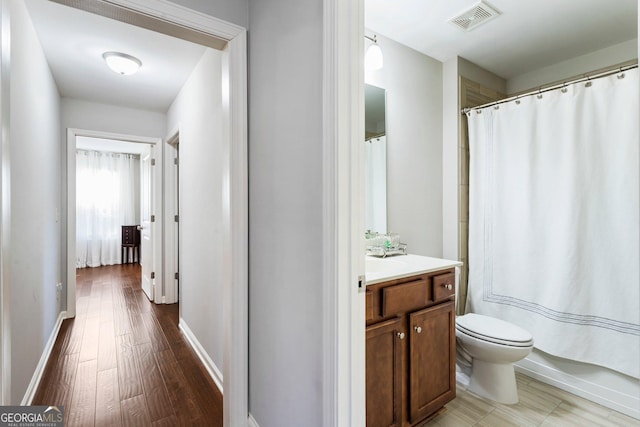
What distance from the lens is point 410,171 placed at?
7.98 ft

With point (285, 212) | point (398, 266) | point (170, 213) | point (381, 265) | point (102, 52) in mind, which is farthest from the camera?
point (170, 213)

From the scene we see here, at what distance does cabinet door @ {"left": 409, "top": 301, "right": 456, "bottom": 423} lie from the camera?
4.89 ft

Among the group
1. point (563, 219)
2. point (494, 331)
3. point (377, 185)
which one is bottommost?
point (494, 331)

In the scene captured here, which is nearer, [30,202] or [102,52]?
[30,202]

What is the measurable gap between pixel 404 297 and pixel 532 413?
1.25 metres

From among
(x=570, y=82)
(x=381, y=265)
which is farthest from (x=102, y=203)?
(x=570, y=82)

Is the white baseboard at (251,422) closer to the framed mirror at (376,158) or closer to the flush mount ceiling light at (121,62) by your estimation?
the framed mirror at (376,158)

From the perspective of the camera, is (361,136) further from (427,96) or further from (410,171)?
(427,96)

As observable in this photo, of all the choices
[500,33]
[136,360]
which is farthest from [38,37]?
[500,33]

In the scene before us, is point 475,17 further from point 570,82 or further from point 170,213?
point 170,213

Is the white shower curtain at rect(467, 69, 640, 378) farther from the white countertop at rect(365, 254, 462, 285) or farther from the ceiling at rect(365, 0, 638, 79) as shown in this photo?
the white countertop at rect(365, 254, 462, 285)

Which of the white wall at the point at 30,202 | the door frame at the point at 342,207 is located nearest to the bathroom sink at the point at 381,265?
the door frame at the point at 342,207

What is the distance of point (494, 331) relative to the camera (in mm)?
1903

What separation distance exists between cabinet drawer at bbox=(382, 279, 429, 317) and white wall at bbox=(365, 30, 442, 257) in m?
0.79
